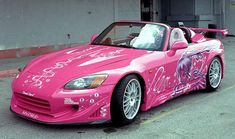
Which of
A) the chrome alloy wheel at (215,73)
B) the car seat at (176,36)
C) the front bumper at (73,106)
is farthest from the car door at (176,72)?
the front bumper at (73,106)

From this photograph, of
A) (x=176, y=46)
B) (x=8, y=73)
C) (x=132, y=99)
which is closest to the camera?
(x=132, y=99)

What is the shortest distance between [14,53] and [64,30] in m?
2.01

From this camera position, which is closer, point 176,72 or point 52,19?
point 176,72

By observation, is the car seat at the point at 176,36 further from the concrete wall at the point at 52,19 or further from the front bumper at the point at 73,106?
the concrete wall at the point at 52,19

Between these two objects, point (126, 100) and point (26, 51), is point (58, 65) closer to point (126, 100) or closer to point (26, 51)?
point (126, 100)

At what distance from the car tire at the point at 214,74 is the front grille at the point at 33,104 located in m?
3.36

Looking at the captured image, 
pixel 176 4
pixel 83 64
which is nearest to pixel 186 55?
pixel 83 64

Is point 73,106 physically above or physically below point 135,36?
below

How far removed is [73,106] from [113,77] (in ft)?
2.02

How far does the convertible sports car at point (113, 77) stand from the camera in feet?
15.7

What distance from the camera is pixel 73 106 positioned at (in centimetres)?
Answer: 478

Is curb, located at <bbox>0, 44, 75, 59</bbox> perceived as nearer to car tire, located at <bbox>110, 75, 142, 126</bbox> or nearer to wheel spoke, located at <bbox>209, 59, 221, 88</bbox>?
wheel spoke, located at <bbox>209, 59, 221, 88</bbox>

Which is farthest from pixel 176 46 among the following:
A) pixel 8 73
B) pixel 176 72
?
pixel 8 73


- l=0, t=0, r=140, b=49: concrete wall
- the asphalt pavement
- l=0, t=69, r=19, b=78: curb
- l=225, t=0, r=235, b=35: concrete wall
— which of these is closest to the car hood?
the asphalt pavement
